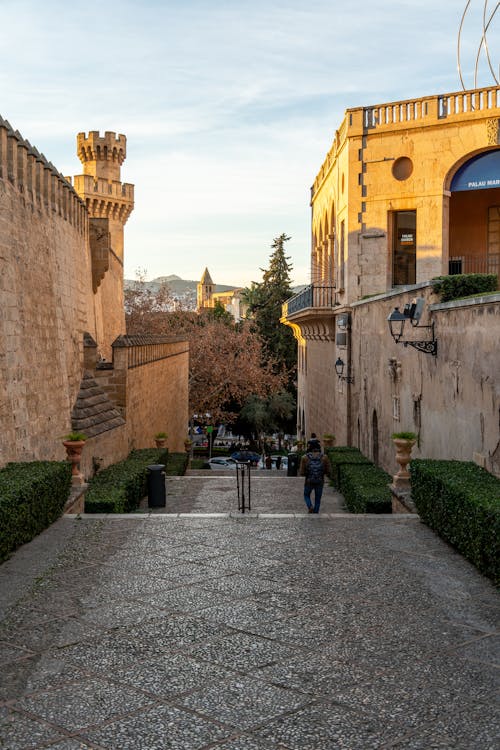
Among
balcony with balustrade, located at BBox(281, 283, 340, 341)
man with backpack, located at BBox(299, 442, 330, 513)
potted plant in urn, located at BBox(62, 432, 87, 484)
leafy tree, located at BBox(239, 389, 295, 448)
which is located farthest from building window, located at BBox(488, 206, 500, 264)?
leafy tree, located at BBox(239, 389, 295, 448)

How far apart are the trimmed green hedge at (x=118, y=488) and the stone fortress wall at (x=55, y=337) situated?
685 mm

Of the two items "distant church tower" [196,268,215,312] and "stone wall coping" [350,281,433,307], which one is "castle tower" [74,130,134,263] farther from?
"distant church tower" [196,268,215,312]

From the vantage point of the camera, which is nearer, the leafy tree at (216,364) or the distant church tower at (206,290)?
the leafy tree at (216,364)

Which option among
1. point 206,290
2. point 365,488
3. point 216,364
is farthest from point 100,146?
point 206,290

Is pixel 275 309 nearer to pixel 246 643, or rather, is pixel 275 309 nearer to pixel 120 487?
pixel 120 487

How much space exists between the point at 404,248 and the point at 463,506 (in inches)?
602

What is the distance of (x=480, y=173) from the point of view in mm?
21766

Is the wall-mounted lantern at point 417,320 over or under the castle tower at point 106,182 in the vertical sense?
under

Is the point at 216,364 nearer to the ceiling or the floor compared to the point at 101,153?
nearer to the floor

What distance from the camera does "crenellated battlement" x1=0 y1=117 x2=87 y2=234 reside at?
12.6 meters

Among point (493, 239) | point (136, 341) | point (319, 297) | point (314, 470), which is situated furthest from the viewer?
point (319, 297)

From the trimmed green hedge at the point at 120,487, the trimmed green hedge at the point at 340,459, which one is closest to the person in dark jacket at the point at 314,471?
the trimmed green hedge at the point at 120,487

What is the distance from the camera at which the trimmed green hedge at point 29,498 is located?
859 centimetres

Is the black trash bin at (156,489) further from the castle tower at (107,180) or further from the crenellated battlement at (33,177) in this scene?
the castle tower at (107,180)
